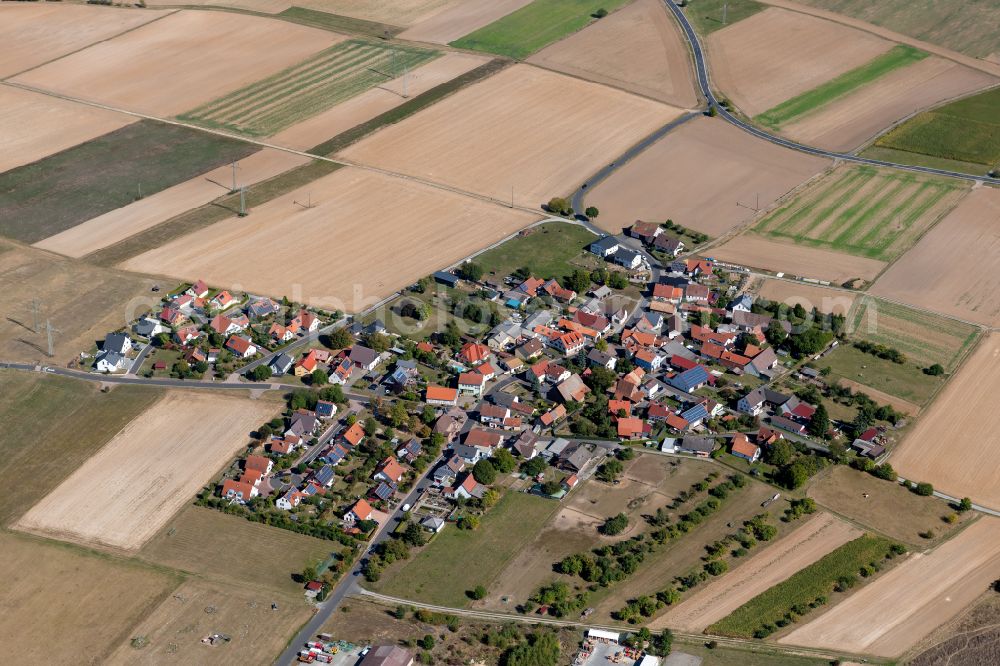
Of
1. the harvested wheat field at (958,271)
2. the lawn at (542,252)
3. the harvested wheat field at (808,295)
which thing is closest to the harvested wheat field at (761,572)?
the harvested wheat field at (808,295)

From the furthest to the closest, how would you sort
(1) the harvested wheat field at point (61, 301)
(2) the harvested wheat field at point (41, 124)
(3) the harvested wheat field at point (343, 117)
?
1. (3) the harvested wheat field at point (343, 117)
2. (2) the harvested wheat field at point (41, 124)
3. (1) the harvested wheat field at point (61, 301)

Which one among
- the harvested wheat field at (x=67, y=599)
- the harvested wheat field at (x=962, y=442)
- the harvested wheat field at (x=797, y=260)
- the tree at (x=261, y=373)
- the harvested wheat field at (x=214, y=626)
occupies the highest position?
the harvested wheat field at (x=797, y=260)

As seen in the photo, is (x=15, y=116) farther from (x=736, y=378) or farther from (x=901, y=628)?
(x=901, y=628)

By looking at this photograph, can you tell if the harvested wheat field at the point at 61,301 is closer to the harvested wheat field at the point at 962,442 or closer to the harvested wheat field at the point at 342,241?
the harvested wheat field at the point at 342,241

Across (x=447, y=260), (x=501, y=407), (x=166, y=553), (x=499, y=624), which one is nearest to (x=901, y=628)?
(x=499, y=624)

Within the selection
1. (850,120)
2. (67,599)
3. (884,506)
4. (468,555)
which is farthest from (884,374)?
(67,599)

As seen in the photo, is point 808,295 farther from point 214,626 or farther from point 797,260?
point 214,626

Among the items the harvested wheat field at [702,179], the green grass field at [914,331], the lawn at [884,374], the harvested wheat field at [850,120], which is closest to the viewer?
the lawn at [884,374]

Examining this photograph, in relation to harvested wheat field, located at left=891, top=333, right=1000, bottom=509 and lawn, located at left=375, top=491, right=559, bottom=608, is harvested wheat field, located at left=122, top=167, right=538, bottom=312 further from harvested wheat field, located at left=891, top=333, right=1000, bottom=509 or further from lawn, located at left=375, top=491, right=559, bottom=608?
harvested wheat field, located at left=891, top=333, right=1000, bottom=509
